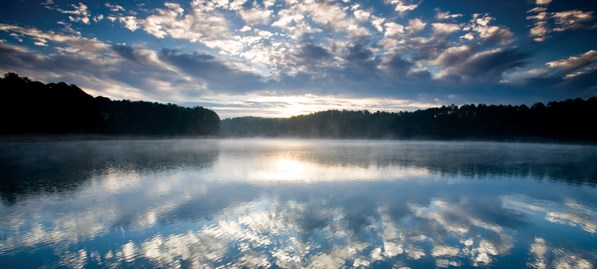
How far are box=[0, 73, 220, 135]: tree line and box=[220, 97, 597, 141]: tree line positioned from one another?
9976 cm

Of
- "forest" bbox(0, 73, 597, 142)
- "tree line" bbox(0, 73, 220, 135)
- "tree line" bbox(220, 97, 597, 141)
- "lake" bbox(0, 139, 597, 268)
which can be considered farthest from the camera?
"tree line" bbox(220, 97, 597, 141)

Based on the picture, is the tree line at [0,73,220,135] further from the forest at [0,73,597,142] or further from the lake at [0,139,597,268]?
the lake at [0,139,597,268]

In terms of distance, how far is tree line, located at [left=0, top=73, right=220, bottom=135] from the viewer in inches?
2462

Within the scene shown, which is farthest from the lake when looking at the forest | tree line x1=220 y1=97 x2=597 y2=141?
tree line x1=220 y1=97 x2=597 y2=141

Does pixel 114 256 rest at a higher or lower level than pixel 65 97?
lower

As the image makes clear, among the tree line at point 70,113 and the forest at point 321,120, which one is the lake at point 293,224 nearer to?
the tree line at point 70,113

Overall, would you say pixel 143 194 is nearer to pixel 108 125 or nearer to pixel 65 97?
pixel 65 97

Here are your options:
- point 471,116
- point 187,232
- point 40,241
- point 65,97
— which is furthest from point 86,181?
point 471,116

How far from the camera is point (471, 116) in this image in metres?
130

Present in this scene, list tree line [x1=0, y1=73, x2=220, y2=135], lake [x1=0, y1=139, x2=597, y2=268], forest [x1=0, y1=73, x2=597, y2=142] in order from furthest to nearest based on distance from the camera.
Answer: forest [x1=0, y1=73, x2=597, y2=142] < tree line [x1=0, y1=73, x2=220, y2=135] < lake [x1=0, y1=139, x2=597, y2=268]

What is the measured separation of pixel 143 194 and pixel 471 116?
148m

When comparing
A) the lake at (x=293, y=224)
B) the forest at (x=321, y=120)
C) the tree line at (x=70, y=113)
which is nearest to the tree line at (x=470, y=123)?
the forest at (x=321, y=120)

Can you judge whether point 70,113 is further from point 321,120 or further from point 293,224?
point 321,120

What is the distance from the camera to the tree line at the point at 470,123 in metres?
96.5
